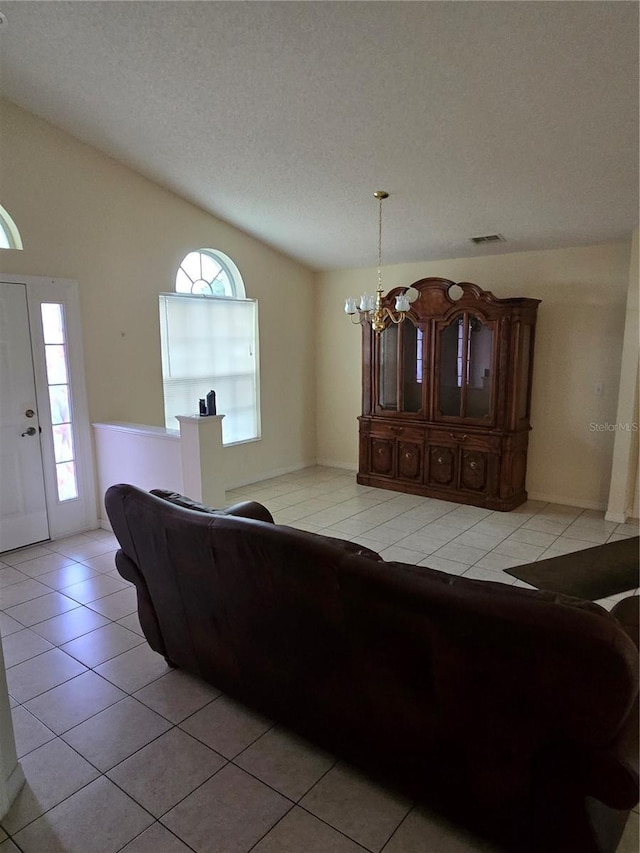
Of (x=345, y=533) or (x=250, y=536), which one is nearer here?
(x=250, y=536)

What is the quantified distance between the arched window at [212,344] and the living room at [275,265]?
144mm

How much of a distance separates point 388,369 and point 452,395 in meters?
0.76

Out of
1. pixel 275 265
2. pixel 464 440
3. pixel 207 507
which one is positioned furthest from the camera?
pixel 275 265

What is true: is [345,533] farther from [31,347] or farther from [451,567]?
[31,347]

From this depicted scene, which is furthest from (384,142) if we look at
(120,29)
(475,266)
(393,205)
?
(475,266)

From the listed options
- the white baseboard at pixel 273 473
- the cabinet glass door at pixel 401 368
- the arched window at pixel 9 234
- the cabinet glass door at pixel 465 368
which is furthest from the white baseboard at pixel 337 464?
the arched window at pixel 9 234

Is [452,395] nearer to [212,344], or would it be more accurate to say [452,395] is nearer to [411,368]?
[411,368]

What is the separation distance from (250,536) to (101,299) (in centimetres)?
340

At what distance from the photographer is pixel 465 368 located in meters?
5.10

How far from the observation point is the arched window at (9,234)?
3.86m

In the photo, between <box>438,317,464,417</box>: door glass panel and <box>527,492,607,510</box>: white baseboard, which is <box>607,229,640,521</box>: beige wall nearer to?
<box>527,492,607,510</box>: white baseboard

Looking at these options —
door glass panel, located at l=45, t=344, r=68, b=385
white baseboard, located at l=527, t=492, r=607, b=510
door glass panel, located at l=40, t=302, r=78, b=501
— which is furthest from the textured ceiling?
white baseboard, located at l=527, t=492, r=607, b=510

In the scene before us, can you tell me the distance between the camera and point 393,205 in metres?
4.46

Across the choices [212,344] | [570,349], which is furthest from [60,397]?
[570,349]
